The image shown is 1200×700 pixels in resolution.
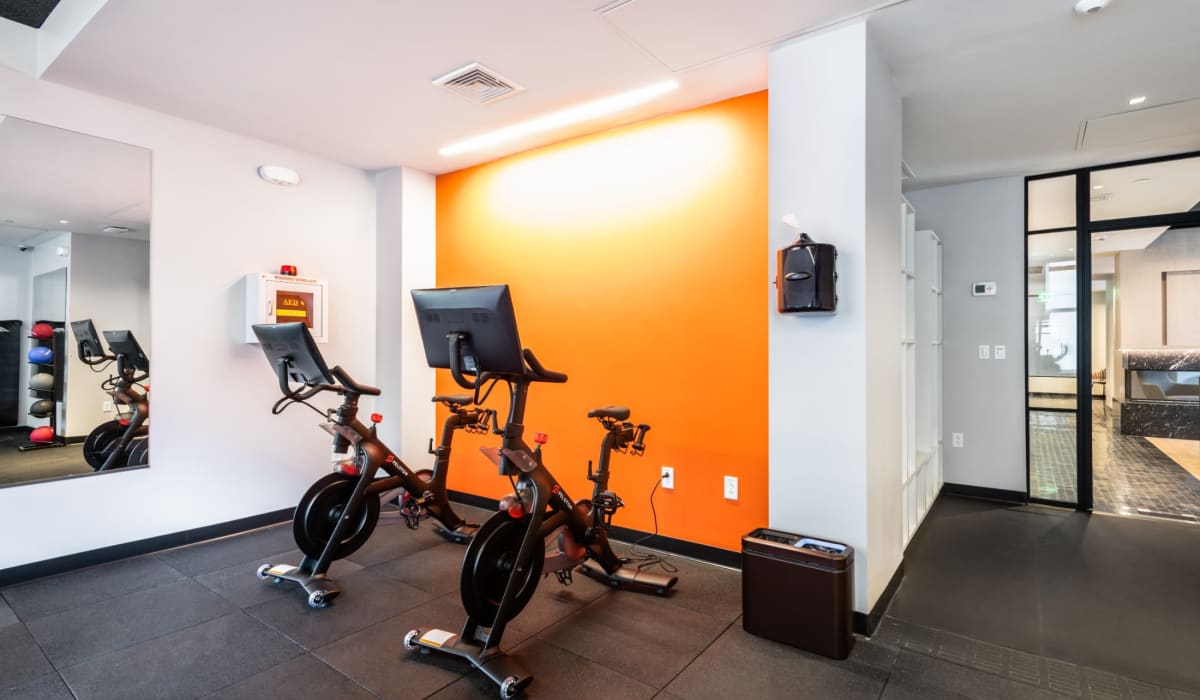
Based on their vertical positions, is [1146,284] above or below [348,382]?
above

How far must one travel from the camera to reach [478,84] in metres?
3.01

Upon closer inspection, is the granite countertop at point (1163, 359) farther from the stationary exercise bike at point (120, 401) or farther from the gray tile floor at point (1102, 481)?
the stationary exercise bike at point (120, 401)

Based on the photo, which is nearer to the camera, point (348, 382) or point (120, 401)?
point (348, 382)

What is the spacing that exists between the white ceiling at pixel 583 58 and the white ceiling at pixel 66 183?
1.06 ft

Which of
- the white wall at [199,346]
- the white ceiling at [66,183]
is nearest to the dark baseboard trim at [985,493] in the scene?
the white wall at [199,346]

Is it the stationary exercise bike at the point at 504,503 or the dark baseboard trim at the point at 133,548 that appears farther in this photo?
the dark baseboard trim at the point at 133,548

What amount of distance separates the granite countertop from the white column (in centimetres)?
605

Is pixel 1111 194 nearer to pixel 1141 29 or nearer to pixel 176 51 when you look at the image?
pixel 1141 29

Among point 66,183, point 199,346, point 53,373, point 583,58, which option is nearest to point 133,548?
point 53,373

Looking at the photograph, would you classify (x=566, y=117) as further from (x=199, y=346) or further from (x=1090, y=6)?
(x=199, y=346)

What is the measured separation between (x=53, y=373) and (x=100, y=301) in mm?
454

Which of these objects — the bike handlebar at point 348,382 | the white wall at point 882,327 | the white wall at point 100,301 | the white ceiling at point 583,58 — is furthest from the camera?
the white wall at point 100,301

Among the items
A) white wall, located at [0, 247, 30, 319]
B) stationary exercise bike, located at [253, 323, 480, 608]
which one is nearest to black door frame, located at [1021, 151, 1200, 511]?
stationary exercise bike, located at [253, 323, 480, 608]

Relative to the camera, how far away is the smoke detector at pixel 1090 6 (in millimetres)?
2189
